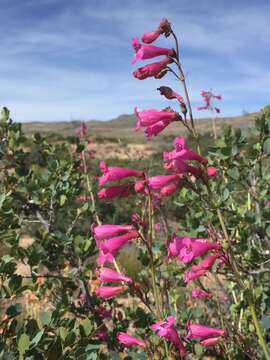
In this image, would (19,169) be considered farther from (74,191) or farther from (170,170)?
(170,170)

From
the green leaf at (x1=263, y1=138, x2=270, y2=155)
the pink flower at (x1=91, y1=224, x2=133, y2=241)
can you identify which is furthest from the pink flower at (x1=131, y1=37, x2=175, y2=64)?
the green leaf at (x1=263, y1=138, x2=270, y2=155)

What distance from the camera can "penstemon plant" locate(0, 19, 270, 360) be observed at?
190cm

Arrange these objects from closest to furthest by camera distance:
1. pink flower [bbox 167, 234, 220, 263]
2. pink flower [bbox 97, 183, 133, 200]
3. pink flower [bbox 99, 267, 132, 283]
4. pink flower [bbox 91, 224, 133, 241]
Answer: pink flower [bbox 167, 234, 220, 263]
pink flower [bbox 97, 183, 133, 200]
pink flower [bbox 91, 224, 133, 241]
pink flower [bbox 99, 267, 132, 283]

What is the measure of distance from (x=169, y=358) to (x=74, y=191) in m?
2.06

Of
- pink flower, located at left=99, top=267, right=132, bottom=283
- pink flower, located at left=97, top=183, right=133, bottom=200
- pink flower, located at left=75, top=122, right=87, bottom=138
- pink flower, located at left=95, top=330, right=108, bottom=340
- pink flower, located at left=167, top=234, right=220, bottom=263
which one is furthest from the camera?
pink flower, located at left=75, top=122, right=87, bottom=138

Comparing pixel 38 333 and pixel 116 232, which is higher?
pixel 116 232

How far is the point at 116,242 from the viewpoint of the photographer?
82.5 inches

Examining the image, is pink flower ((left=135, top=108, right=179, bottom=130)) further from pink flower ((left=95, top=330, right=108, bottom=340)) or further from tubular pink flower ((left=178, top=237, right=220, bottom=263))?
pink flower ((left=95, top=330, right=108, bottom=340))

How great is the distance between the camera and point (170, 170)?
76.4 inches

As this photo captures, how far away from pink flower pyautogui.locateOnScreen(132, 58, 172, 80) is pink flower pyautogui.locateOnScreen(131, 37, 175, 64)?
5 cm

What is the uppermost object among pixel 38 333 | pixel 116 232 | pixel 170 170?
pixel 170 170

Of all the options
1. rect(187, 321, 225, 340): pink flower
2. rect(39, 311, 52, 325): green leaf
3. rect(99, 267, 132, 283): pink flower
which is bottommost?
rect(187, 321, 225, 340): pink flower

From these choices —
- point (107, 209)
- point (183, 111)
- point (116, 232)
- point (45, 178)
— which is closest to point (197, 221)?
point (45, 178)

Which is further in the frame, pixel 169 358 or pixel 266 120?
pixel 266 120
